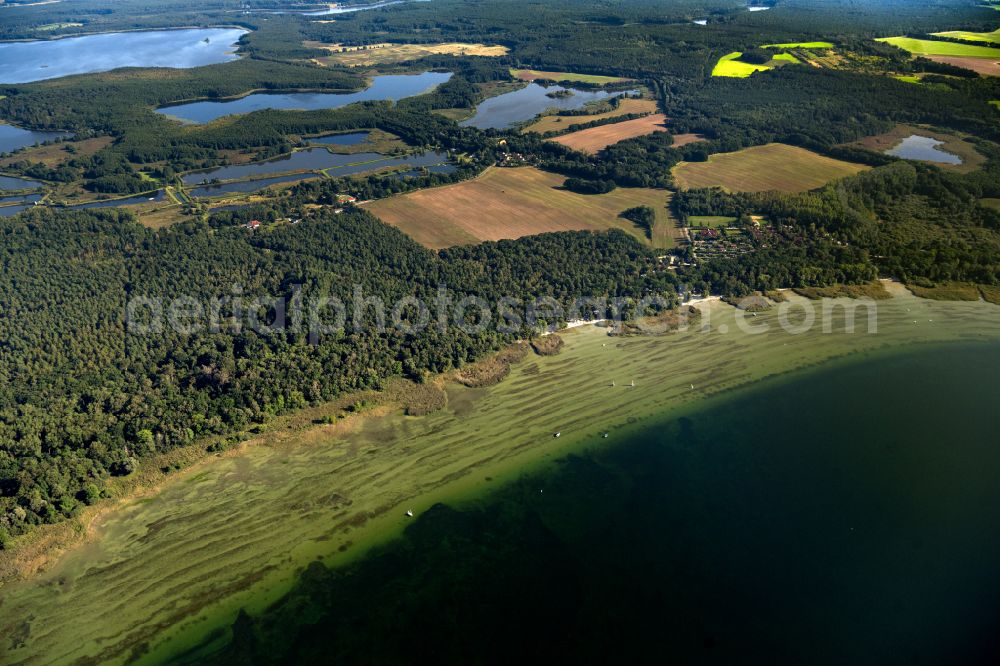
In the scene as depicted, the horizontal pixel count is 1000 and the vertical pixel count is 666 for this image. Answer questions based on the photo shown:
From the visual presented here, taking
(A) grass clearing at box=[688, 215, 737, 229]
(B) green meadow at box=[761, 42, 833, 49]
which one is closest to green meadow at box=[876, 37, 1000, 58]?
(B) green meadow at box=[761, 42, 833, 49]

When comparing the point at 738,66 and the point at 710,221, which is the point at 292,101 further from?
the point at 710,221

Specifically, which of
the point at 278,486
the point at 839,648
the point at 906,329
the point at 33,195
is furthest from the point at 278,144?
the point at 839,648

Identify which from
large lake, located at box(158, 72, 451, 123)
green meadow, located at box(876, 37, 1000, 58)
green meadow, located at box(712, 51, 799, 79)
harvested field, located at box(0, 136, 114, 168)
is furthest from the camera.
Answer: green meadow, located at box(712, 51, 799, 79)

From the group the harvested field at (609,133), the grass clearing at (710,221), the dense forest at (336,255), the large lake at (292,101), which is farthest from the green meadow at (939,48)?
the large lake at (292,101)

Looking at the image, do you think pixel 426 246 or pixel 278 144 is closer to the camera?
pixel 426 246

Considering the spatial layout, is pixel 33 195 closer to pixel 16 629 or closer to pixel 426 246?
pixel 426 246

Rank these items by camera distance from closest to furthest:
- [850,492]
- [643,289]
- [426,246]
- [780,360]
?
[850,492] < [780,360] < [643,289] < [426,246]

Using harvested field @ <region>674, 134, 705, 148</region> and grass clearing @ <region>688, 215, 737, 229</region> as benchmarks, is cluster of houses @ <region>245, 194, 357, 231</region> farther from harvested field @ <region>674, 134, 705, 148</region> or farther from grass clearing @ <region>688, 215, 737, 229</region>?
harvested field @ <region>674, 134, 705, 148</region>

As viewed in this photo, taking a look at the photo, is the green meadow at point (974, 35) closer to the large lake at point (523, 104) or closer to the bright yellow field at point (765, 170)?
the bright yellow field at point (765, 170)
